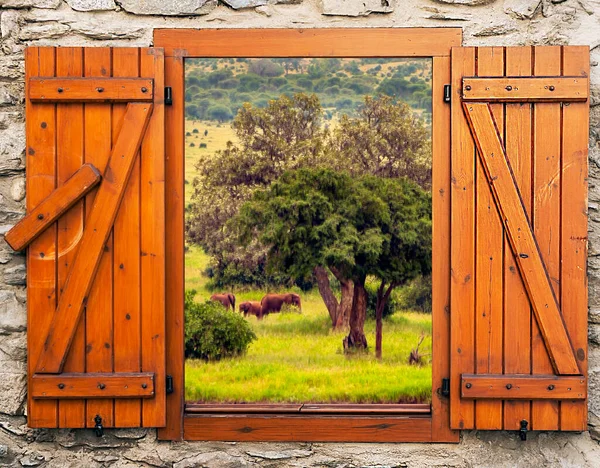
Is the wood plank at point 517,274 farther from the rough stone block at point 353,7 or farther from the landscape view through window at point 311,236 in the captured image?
the landscape view through window at point 311,236

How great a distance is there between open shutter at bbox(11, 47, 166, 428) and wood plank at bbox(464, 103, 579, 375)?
46.3 inches

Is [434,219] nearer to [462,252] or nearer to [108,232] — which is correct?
[462,252]

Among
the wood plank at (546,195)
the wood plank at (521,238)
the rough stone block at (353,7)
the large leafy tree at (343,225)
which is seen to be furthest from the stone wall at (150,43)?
the large leafy tree at (343,225)

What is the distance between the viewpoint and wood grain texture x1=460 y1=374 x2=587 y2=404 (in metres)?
2.75

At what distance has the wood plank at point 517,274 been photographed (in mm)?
2785

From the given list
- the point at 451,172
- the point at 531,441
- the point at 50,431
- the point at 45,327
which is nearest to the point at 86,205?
the point at 45,327

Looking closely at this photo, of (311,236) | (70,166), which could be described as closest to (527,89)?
(70,166)

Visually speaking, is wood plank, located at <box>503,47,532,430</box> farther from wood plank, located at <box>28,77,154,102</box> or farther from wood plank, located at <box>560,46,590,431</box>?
wood plank, located at <box>28,77,154,102</box>

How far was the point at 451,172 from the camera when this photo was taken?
2.81 metres

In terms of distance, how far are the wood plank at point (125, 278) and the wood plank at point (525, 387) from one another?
47.6 inches

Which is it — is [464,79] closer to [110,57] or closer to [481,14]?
[481,14]

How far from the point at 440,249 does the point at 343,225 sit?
5.14 m

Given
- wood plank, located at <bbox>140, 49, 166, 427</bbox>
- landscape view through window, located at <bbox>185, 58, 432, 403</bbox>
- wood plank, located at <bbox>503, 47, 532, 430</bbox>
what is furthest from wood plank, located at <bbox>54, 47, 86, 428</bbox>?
landscape view through window, located at <bbox>185, 58, 432, 403</bbox>

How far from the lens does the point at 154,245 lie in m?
2.81
